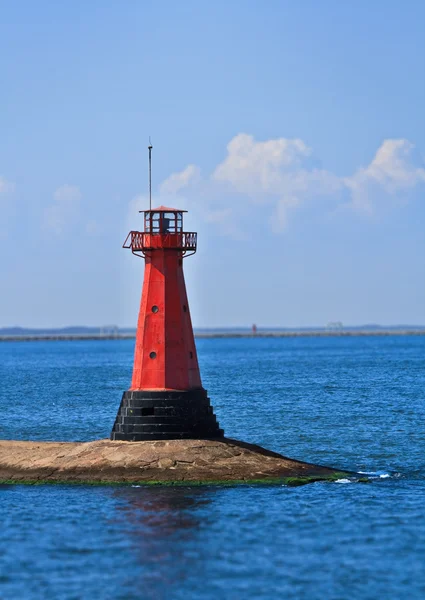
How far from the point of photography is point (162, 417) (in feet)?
111

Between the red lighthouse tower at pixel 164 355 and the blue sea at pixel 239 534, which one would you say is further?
the red lighthouse tower at pixel 164 355

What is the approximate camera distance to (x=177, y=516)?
2817cm

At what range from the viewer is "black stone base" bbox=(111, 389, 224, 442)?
33.7 metres

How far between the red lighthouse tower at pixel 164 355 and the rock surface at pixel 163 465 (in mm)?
664

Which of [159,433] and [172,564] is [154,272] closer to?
[159,433]

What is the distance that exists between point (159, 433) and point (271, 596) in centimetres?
1213

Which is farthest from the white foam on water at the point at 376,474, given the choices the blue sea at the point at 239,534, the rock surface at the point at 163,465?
the rock surface at the point at 163,465

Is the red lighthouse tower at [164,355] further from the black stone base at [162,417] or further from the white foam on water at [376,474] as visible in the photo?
the white foam on water at [376,474]

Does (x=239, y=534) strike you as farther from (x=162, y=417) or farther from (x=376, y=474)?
(x=376, y=474)

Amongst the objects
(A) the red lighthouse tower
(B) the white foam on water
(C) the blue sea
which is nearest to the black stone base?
(A) the red lighthouse tower

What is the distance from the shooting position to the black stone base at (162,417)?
3372 cm

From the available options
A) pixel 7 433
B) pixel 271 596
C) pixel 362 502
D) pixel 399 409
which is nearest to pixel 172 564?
pixel 271 596

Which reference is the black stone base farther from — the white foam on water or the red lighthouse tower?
the white foam on water

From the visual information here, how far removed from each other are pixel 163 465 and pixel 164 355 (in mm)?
3450
